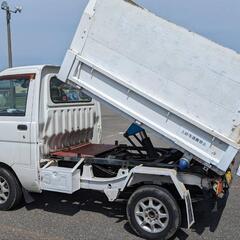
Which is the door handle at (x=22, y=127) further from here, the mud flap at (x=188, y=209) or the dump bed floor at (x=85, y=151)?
the mud flap at (x=188, y=209)

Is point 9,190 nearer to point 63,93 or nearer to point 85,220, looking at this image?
point 85,220

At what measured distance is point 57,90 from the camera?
6746mm

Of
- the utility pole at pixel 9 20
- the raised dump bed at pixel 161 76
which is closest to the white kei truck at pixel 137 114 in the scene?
the raised dump bed at pixel 161 76

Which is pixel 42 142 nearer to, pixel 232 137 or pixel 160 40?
pixel 160 40

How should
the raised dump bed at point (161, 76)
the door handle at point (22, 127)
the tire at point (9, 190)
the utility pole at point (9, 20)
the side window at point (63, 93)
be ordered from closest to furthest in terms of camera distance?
the raised dump bed at point (161, 76), the door handle at point (22, 127), the tire at point (9, 190), the side window at point (63, 93), the utility pole at point (9, 20)

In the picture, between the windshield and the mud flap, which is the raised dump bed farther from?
the windshield

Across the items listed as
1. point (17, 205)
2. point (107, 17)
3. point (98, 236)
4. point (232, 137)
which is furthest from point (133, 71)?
point (17, 205)

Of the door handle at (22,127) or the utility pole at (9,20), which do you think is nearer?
the door handle at (22,127)

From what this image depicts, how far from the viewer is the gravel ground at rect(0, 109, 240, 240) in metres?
5.74

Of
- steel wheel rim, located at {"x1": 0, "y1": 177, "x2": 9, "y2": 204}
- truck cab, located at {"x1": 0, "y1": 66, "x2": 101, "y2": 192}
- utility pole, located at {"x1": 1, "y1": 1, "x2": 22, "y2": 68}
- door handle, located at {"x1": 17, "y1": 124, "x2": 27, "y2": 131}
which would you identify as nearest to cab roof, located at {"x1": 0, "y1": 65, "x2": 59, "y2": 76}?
truck cab, located at {"x1": 0, "y1": 66, "x2": 101, "y2": 192}

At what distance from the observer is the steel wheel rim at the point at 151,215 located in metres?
5.50

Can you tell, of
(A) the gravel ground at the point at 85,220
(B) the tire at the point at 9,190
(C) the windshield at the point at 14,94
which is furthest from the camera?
(B) the tire at the point at 9,190

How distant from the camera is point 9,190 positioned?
6.53 meters

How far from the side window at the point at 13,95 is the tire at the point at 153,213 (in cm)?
210
